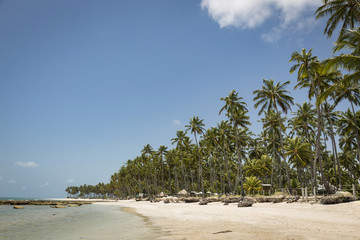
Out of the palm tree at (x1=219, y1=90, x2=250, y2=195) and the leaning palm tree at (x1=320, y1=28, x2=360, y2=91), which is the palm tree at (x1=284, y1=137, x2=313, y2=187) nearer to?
the palm tree at (x1=219, y1=90, x2=250, y2=195)

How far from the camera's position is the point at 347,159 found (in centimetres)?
5147

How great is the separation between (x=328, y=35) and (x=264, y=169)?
134 ft

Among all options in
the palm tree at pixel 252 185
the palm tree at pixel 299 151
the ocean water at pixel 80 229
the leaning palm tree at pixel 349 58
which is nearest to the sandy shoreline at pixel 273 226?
the ocean water at pixel 80 229

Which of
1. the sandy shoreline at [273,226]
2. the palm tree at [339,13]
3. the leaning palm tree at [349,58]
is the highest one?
the palm tree at [339,13]

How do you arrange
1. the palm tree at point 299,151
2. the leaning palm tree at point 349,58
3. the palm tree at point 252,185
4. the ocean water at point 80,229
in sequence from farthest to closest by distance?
the palm tree at point 252,185, the palm tree at point 299,151, the leaning palm tree at point 349,58, the ocean water at point 80,229

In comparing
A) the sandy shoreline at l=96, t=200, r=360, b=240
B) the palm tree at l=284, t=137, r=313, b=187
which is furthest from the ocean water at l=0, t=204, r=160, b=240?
the palm tree at l=284, t=137, r=313, b=187

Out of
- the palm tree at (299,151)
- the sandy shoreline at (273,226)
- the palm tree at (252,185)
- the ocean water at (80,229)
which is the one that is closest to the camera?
the sandy shoreline at (273,226)

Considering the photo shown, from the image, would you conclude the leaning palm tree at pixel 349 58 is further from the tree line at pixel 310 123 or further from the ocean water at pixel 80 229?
the ocean water at pixel 80 229

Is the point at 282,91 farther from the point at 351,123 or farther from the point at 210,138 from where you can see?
the point at 210,138

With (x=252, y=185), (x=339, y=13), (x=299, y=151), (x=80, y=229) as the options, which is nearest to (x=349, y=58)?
(x=339, y=13)

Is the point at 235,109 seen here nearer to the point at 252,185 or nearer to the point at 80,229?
the point at 252,185

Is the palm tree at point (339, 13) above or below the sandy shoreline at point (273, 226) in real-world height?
above

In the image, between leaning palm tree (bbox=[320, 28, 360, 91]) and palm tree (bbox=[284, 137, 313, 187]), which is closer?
leaning palm tree (bbox=[320, 28, 360, 91])

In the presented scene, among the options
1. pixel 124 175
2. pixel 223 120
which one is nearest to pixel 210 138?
pixel 223 120
